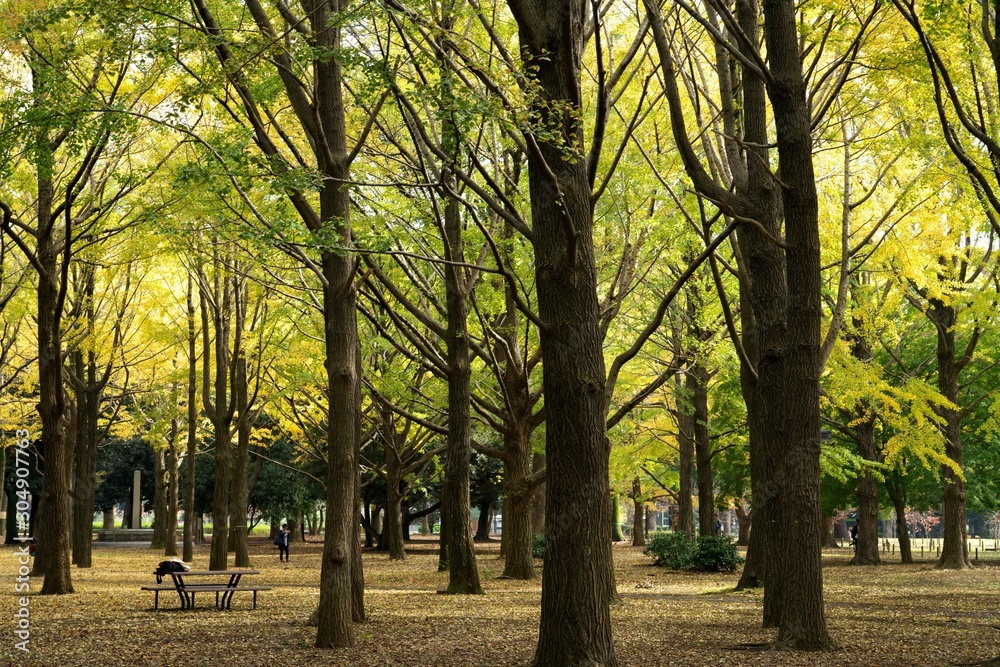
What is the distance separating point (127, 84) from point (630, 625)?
12625 millimetres

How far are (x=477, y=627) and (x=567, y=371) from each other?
4925 mm

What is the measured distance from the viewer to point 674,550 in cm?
2589

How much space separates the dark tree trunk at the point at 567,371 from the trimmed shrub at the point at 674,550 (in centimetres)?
1795

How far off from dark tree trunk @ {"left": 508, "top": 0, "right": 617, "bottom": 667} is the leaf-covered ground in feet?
4.53

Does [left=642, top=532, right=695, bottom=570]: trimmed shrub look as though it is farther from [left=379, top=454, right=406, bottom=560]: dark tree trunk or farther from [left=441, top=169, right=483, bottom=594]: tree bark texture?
[left=441, top=169, right=483, bottom=594]: tree bark texture

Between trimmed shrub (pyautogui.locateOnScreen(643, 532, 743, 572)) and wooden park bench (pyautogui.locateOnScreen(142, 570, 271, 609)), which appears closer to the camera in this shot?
wooden park bench (pyautogui.locateOnScreen(142, 570, 271, 609))

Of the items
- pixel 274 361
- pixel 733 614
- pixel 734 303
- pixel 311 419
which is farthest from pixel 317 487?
pixel 733 614

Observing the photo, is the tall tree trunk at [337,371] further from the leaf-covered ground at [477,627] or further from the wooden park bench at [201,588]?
the wooden park bench at [201,588]

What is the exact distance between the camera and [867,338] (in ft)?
73.6

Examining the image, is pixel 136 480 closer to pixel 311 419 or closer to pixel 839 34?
pixel 311 419

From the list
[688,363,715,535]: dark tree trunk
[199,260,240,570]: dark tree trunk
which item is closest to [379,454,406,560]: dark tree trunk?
[199,260,240,570]: dark tree trunk

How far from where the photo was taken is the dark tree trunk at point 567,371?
767cm

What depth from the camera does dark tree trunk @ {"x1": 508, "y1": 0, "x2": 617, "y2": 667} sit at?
7.67 m

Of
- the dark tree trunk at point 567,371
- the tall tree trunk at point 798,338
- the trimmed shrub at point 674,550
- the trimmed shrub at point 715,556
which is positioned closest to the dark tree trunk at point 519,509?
the trimmed shrub at point 715,556
